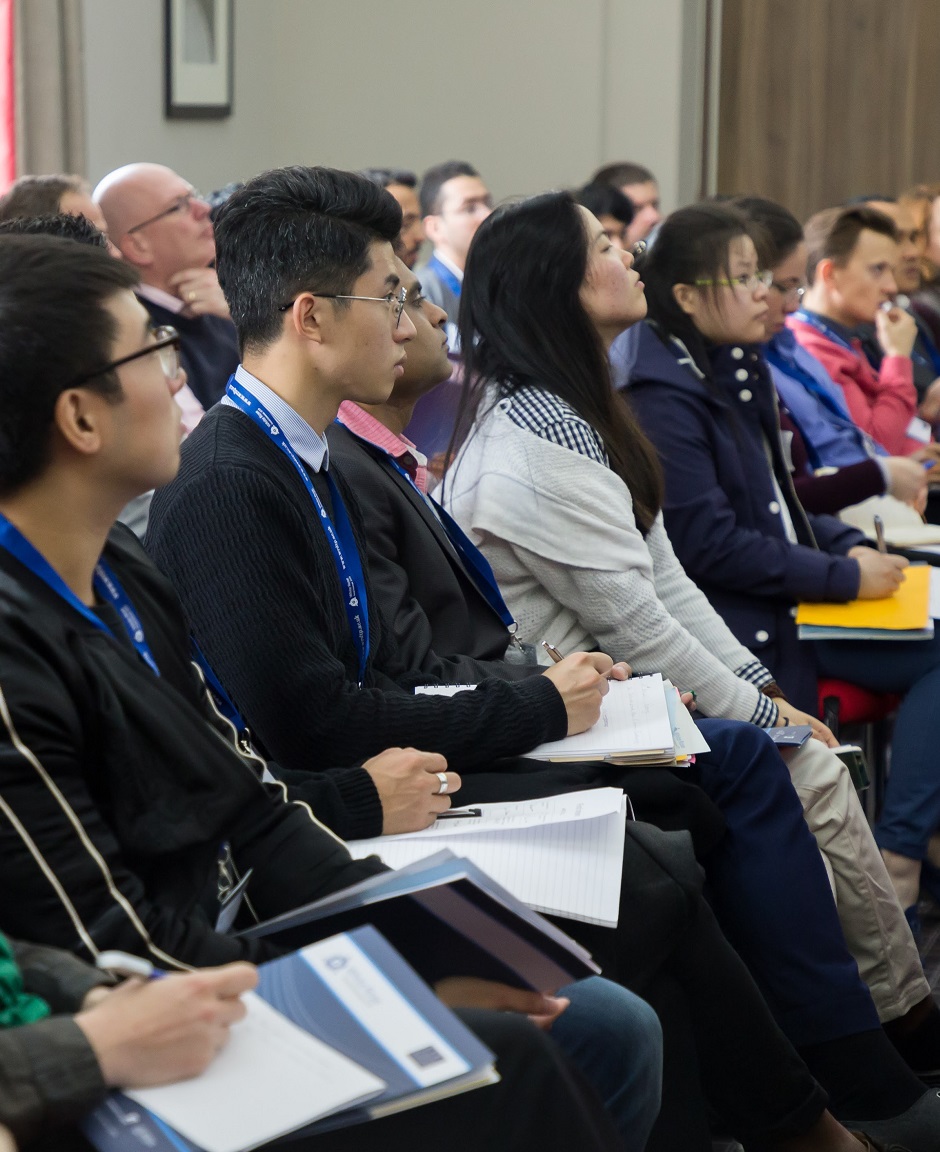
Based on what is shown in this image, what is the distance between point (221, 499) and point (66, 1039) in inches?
30.2

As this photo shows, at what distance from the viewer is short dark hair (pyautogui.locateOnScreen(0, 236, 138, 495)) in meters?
1.17

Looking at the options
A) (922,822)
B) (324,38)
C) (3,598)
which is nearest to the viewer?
(3,598)

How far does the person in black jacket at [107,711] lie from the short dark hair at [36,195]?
1560 mm

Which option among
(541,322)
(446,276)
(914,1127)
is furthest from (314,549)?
(446,276)

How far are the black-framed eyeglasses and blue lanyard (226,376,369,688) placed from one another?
0.43 m

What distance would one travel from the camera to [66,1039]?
96cm

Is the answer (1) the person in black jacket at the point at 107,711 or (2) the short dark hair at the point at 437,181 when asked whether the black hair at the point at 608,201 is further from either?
(1) the person in black jacket at the point at 107,711

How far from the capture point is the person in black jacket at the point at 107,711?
42.9 inches

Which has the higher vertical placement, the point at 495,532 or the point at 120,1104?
the point at 495,532

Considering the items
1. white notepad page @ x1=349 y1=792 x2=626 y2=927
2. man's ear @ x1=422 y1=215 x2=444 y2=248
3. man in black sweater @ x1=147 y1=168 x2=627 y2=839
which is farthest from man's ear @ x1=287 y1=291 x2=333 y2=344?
man's ear @ x1=422 y1=215 x2=444 y2=248

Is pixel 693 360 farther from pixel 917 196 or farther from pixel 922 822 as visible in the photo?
pixel 917 196

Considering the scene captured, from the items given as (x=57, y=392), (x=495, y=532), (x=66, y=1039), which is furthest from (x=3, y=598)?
(x=495, y=532)

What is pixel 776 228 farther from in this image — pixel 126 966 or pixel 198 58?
pixel 126 966

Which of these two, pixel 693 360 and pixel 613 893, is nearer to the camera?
pixel 613 893
